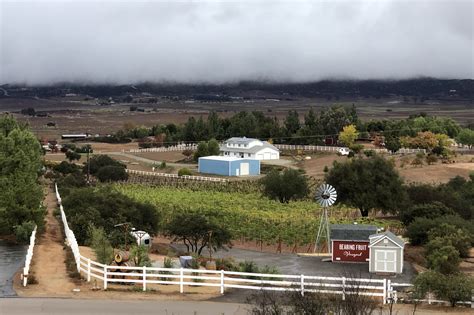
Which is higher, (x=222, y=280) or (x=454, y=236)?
(x=222, y=280)

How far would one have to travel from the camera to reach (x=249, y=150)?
10256 centimetres

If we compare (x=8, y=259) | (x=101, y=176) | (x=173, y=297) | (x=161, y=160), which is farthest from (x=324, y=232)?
(x=161, y=160)

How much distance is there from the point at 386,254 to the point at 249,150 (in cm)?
7103

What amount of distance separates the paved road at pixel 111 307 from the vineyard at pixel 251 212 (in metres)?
22.2

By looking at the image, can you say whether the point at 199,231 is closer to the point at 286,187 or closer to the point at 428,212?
the point at 428,212

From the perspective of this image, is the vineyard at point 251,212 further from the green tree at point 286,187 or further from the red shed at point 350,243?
the red shed at point 350,243

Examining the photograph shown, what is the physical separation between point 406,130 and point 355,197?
64.0 metres

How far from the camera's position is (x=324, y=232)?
42.5 m

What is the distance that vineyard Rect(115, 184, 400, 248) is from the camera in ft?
147

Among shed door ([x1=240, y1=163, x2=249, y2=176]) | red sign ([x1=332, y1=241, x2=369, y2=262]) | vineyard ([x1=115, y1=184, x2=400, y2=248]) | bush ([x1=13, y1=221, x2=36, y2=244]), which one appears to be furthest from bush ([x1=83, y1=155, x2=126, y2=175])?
red sign ([x1=332, y1=241, x2=369, y2=262])

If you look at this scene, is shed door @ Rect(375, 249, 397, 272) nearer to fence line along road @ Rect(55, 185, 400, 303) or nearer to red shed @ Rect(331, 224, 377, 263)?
red shed @ Rect(331, 224, 377, 263)

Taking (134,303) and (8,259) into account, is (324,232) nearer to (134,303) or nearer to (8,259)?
(8,259)

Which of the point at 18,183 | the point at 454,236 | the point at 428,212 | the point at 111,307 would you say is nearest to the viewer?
the point at 111,307

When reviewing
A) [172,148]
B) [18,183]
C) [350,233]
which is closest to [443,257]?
[350,233]
